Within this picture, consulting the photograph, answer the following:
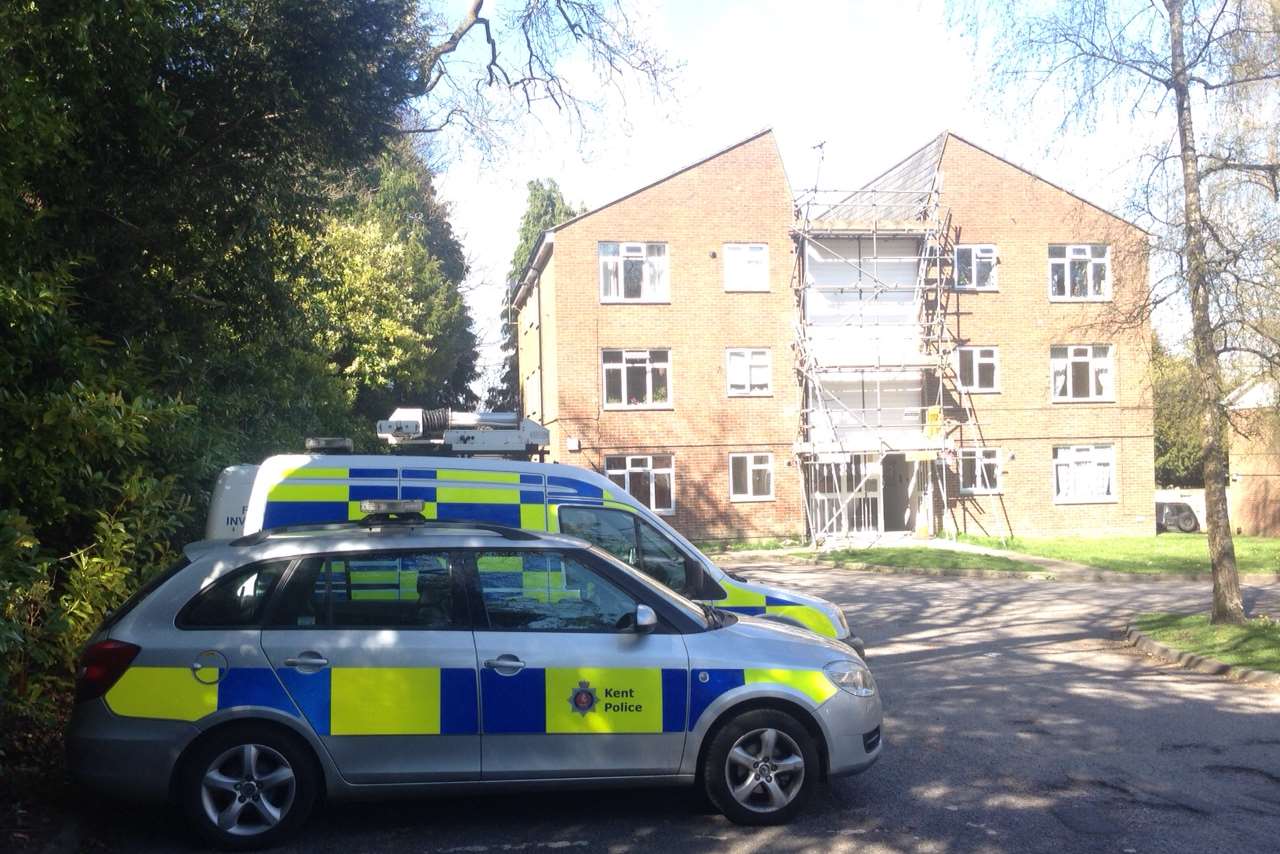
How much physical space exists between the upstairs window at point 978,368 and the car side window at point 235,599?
2822 cm

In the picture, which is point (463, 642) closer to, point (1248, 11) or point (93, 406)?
point (93, 406)

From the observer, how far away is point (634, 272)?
3080 centimetres

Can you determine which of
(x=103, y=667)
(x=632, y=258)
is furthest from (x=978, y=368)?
(x=103, y=667)

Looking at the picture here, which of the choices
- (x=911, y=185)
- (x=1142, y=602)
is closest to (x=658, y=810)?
(x=1142, y=602)

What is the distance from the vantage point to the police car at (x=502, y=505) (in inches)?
319

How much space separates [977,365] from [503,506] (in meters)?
A: 25.9

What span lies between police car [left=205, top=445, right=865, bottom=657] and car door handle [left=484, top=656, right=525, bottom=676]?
92.4 inches

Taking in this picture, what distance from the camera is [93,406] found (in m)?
5.61

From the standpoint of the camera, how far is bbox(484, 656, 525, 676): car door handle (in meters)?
5.75

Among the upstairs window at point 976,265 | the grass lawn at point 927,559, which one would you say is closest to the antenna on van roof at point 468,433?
the grass lawn at point 927,559

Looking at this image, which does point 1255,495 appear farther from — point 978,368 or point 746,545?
point 746,545

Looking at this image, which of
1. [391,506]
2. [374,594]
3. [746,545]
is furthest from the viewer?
[746,545]

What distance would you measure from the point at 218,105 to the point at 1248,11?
11.0m

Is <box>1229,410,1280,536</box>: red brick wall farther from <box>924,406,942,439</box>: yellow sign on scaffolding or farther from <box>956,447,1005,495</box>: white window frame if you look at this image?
<box>924,406,942,439</box>: yellow sign on scaffolding
